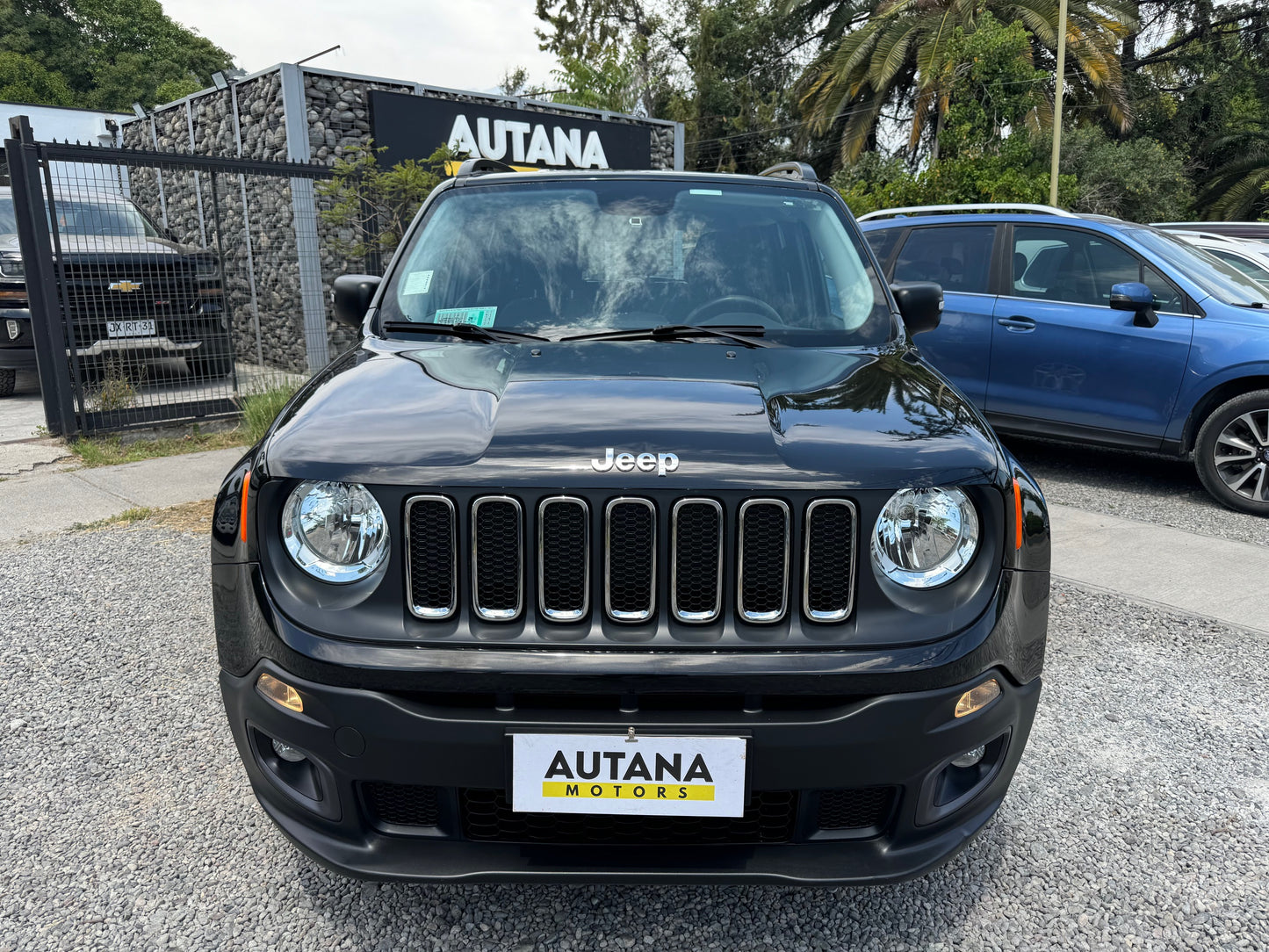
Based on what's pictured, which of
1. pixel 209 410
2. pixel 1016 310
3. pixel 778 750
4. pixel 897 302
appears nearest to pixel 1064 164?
pixel 1016 310

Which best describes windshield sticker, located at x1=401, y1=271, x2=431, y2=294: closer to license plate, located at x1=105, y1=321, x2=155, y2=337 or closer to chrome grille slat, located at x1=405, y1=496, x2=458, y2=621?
chrome grille slat, located at x1=405, y1=496, x2=458, y2=621

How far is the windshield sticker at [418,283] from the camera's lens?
309 centimetres

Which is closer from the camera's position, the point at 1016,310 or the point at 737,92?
the point at 1016,310

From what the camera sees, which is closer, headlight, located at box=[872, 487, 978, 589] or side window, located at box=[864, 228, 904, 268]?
headlight, located at box=[872, 487, 978, 589]

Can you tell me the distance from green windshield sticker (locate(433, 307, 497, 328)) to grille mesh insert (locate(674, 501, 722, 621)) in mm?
1279

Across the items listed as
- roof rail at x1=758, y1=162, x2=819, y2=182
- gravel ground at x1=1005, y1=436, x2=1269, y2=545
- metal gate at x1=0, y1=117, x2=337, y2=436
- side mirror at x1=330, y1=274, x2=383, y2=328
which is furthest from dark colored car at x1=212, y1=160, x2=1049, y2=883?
metal gate at x1=0, y1=117, x2=337, y2=436

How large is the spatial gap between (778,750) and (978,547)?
0.60 meters

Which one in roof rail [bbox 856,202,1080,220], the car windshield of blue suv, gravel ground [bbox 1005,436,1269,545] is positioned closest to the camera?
the car windshield of blue suv

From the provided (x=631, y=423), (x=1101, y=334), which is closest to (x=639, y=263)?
(x=631, y=423)

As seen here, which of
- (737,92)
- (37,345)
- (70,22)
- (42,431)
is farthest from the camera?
(70,22)

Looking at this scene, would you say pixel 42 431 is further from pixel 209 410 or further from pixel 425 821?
pixel 425 821

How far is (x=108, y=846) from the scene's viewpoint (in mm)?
2533

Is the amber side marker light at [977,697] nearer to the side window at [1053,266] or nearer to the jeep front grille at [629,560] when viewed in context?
the jeep front grille at [629,560]

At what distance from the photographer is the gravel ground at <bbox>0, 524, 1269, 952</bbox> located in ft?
7.23
